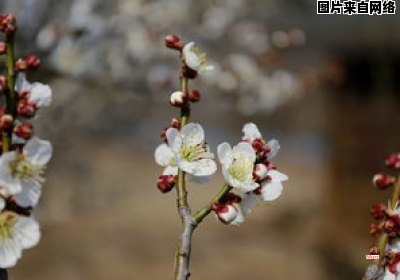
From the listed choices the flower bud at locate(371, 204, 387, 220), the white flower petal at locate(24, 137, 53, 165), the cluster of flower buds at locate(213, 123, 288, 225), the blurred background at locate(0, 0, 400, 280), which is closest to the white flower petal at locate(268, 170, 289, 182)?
the cluster of flower buds at locate(213, 123, 288, 225)

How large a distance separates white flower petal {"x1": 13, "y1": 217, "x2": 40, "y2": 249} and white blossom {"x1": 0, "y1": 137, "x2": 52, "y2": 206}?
0.02 metres

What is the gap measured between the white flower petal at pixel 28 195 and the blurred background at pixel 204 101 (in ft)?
3.75

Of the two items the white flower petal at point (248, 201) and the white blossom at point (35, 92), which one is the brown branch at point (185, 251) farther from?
the white blossom at point (35, 92)

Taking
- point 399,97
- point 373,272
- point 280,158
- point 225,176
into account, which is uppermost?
point 225,176

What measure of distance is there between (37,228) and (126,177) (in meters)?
6.30

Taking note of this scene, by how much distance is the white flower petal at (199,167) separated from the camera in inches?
31.8

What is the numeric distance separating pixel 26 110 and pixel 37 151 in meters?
0.04

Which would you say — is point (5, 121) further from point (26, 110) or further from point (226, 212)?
point (226, 212)

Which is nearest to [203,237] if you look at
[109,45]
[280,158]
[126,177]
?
[126,177]

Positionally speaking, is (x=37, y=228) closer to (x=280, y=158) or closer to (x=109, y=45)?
(x=109, y=45)

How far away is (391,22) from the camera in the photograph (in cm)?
574

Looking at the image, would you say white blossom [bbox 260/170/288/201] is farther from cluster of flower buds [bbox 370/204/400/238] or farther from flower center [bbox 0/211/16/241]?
flower center [bbox 0/211/16/241]

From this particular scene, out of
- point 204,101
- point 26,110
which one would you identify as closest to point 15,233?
point 26,110

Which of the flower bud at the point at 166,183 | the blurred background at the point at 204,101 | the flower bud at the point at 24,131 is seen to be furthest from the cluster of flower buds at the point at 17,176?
the blurred background at the point at 204,101
